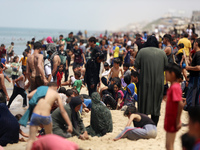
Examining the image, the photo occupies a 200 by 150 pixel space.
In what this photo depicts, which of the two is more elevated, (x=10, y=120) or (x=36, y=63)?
(x=36, y=63)

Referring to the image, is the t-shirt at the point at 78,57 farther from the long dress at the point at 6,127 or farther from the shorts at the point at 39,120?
the shorts at the point at 39,120

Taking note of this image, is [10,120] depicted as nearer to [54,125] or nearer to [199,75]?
[54,125]

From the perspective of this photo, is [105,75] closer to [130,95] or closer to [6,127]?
[130,95]

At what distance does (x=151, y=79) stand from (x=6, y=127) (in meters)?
2.98

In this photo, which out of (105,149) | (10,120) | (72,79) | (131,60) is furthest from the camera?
(131,60)

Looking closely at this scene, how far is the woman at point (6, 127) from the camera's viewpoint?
6.54 metres

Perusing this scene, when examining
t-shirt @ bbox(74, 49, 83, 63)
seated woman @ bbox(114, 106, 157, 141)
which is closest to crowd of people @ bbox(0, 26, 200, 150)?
seated woman @ bbox(114, 106, 157, 141)

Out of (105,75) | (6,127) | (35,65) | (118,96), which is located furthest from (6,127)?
(105,75)

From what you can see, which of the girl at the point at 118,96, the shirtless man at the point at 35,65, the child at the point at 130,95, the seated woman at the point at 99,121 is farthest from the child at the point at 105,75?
the seated woman at the point at 99,121

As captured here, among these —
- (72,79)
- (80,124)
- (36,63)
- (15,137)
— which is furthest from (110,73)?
(15,137)

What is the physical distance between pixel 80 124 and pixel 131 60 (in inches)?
311

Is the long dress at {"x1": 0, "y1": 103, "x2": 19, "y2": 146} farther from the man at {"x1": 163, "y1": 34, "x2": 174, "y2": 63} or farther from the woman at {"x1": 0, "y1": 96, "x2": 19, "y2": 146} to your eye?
the man at {"x1": 163, "y1": 34, "x2": 174, "y2": 63}

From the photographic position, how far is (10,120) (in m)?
6.59

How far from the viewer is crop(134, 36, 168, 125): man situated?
6.03 meters
